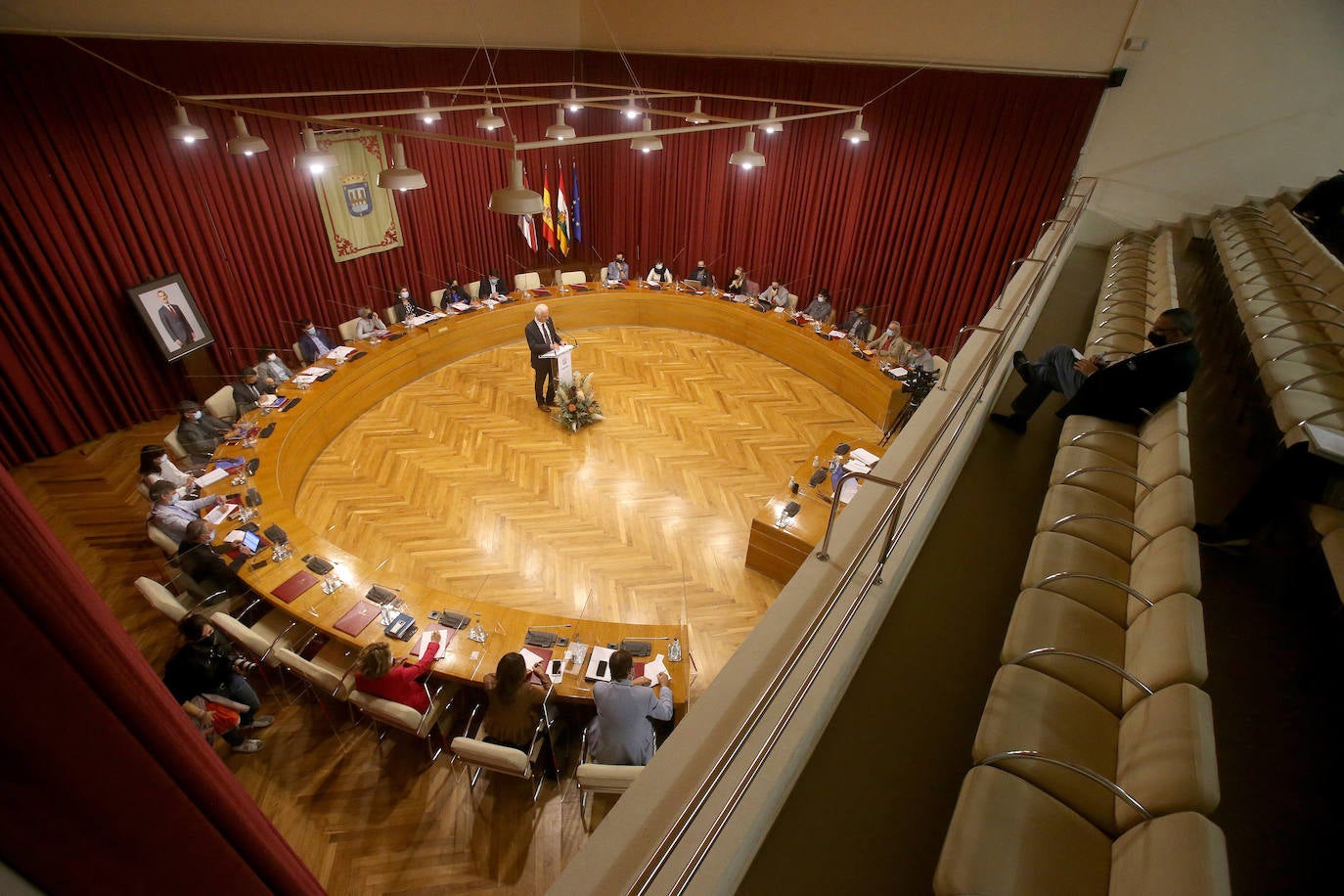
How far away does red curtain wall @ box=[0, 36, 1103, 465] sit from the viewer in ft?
Result: 19.1

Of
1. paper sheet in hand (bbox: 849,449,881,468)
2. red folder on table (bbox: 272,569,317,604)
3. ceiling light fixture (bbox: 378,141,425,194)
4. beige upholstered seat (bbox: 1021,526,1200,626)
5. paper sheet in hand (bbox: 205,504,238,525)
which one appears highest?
ceiling light fixture (bbox: 378,141,425,194)

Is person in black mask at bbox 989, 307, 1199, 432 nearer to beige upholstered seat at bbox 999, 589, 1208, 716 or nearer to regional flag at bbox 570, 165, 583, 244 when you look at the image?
beige upholstered seat at bbox 999, 589, 1208, 716

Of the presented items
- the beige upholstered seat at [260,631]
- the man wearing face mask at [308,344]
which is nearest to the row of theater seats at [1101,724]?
the beige upholstered seat at [260,631]

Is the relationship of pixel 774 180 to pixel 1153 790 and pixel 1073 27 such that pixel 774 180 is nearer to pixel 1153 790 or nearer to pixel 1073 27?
pixel 1073 27

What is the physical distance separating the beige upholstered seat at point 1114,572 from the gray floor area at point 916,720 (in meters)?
0.31

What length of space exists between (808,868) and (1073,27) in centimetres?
876

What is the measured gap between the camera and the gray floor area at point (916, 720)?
1.68m

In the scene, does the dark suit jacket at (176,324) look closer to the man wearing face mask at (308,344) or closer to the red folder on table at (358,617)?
the man wearing face mask at (308,344)

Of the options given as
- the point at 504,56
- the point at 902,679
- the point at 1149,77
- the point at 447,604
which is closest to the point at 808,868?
the point at 902,679

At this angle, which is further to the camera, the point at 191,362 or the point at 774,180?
the point at 774,180

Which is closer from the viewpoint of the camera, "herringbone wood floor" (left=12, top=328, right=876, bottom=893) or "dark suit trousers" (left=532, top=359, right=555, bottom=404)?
"herringbone wood floor" (left=12, top=328, right=876, bottom=893)

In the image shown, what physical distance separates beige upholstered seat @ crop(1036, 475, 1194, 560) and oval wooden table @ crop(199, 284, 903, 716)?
2.50 metres

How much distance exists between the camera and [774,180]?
31.8 feet

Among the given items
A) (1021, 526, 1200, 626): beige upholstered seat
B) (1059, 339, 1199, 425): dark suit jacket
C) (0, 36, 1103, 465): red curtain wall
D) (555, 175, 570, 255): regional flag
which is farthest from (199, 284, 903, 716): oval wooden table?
(1059, 339, 1199, 425): dark suit jacket
